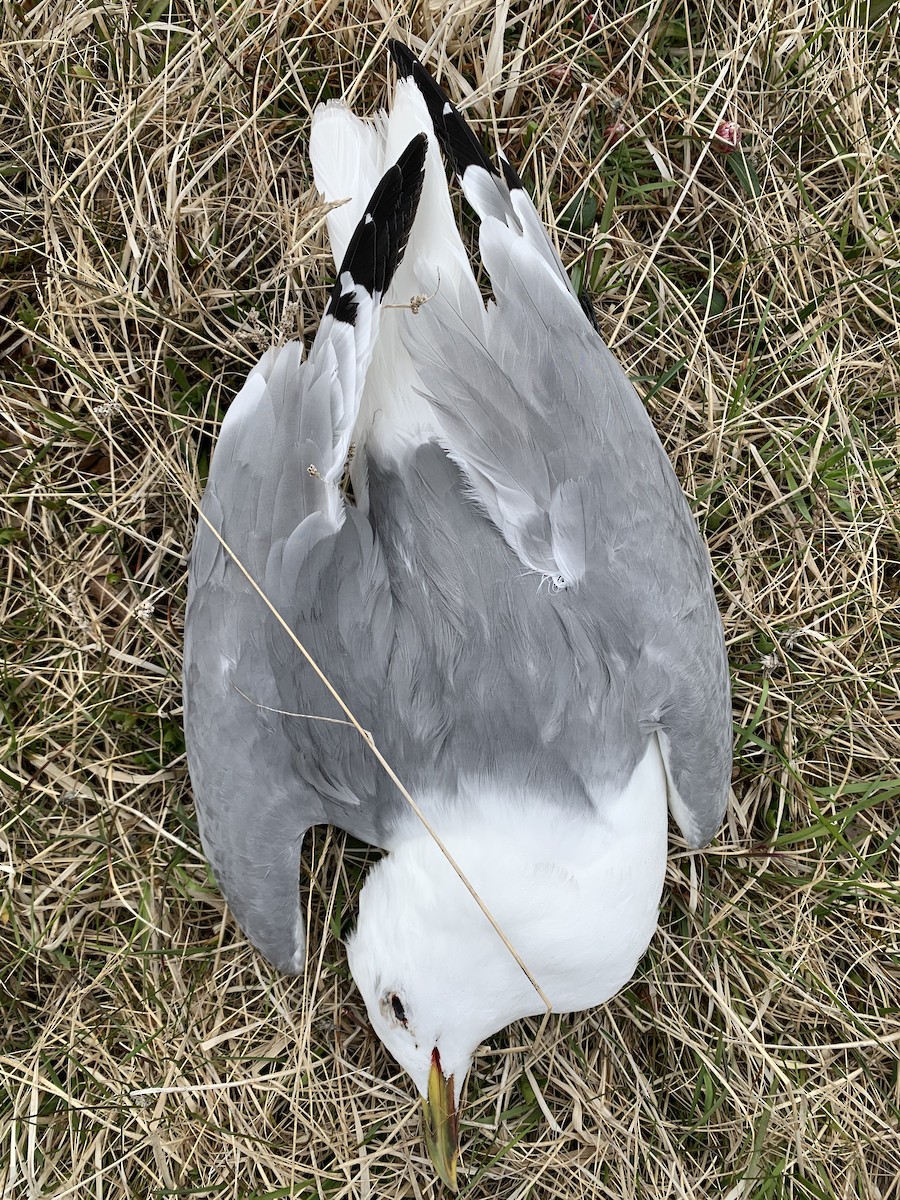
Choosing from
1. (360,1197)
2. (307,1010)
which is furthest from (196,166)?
(360,1197)

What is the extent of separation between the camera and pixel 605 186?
202 centimetres

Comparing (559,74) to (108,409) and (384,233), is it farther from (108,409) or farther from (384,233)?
(108,409)

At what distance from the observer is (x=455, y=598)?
1.54m

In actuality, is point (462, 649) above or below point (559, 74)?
below

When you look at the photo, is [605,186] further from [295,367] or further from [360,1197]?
[360,1197]

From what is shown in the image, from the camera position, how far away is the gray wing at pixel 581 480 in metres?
1.48

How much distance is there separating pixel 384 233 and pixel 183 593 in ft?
2.73

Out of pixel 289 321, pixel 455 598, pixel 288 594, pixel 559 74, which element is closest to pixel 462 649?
pixel 455 598

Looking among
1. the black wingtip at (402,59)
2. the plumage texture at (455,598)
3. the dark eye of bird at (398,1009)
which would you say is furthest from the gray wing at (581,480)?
the dark eye of bird at (398,1009)

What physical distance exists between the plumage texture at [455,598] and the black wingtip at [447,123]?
0.17 meters

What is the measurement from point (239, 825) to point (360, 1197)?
2.93 ft

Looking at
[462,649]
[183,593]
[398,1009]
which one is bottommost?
[398,1009]

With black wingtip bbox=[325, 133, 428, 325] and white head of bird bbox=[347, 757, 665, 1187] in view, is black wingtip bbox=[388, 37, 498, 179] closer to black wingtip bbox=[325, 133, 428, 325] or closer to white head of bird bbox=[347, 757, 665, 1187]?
black wingtip bbox=[325, 133, 428, 325]

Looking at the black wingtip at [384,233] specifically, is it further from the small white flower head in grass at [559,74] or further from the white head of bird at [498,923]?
the white head of bird at [498,923]
